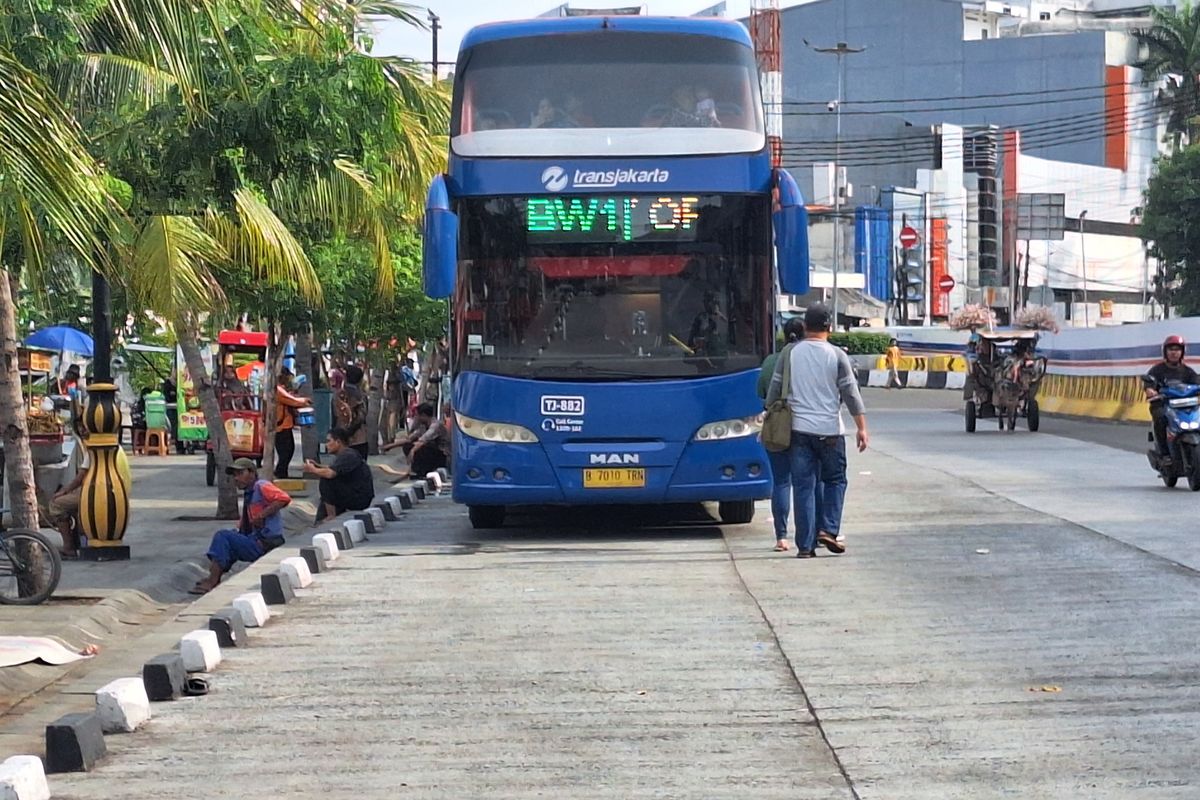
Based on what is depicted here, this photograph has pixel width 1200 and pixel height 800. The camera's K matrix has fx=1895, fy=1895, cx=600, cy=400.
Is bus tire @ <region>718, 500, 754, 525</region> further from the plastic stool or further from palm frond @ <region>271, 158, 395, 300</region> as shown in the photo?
the plastic stool

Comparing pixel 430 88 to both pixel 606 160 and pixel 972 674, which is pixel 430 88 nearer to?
pixel 606 160

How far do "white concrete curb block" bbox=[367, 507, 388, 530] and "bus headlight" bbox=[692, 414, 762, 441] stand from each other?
3.70 metres

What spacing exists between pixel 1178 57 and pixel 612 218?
2648 inches

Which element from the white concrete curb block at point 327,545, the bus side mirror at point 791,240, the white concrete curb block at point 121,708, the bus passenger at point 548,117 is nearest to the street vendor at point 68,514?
the white concrete curb block at point 327,545

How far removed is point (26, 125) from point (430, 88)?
14.9 m

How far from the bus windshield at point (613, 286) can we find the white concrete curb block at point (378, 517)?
2.82 meters

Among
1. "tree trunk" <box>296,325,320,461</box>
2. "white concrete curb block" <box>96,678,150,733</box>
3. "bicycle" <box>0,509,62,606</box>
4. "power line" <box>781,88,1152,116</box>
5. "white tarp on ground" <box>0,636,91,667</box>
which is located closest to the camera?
"white concrete curb block" <box>96,678,150,733</box>

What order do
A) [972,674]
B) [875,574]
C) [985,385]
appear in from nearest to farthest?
1. [972,674]
2. [875,574]
3. [985,385]

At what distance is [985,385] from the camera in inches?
1237

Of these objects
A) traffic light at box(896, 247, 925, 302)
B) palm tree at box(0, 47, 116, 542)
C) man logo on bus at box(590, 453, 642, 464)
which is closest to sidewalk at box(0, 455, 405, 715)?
palm tree at box(0, 47, 116, 542)

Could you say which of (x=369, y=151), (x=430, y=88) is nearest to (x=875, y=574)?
(x=369, y=151)

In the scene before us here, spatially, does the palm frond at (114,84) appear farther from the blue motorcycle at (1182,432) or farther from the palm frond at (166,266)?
the blue motorcycle at (1182,432)

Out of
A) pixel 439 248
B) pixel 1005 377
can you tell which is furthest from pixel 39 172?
pixel 1005 377

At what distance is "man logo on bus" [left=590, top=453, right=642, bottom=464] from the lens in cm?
1461
